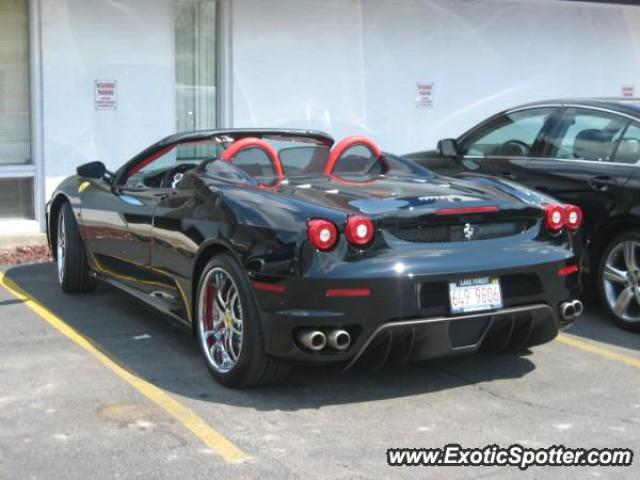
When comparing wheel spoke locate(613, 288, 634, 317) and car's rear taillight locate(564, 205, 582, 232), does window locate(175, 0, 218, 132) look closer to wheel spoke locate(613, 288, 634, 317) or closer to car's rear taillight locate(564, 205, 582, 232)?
wheel spoke locate(613, 288, 634, 317)

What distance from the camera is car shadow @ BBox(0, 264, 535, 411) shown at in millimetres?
5066

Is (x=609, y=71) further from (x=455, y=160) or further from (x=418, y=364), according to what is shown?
(x=418, y=364)

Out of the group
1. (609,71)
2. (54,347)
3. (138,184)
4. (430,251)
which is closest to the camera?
(430,251)

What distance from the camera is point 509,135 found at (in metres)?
7.70

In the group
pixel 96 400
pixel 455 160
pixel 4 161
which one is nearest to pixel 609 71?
pixel 455 160

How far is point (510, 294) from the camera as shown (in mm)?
4938

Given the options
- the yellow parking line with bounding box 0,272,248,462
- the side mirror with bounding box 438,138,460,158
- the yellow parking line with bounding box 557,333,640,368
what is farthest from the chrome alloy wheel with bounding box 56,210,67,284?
the yellow parking line with bounding box 557,333,640,368

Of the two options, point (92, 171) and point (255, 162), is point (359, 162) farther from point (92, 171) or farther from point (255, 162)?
point (92, 171)

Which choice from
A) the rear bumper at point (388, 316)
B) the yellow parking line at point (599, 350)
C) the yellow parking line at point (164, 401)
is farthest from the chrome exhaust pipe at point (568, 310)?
the yellow parking line at point (164, 401)

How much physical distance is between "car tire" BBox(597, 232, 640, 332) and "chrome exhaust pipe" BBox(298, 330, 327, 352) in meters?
2.79

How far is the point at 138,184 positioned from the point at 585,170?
10.6 feet

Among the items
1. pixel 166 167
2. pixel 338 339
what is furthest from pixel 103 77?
pixel 338 339

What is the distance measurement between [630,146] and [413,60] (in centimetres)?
616

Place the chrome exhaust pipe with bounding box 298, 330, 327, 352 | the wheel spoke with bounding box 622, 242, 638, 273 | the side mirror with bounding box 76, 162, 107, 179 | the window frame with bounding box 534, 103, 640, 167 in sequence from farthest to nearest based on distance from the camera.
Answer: the side mirror with bounding box 76, 162, 107, 179, the window frame with bounding box 534, 103, 640, 167, the wheel spoke with bounding box 622, 242, 638, 273, the chrome exhaust pipe with bounding box 298, 330, 327, 352
